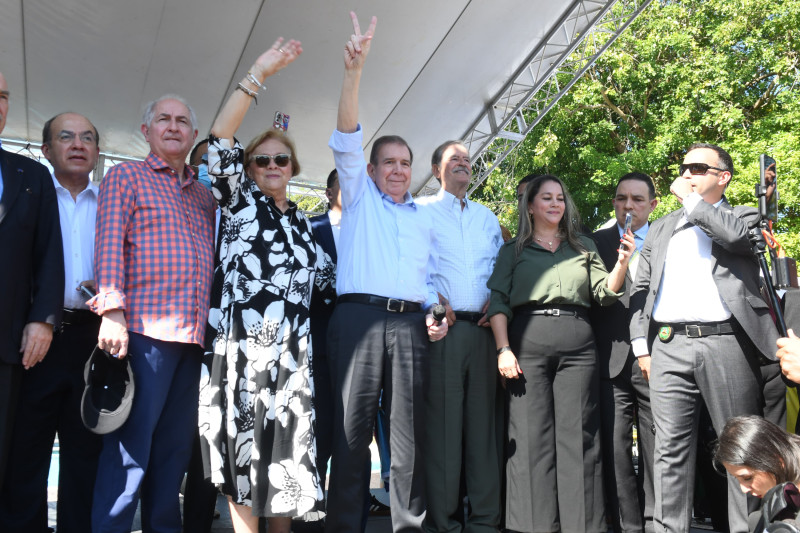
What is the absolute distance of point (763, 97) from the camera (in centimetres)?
1527

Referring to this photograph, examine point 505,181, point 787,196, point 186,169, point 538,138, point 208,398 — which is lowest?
point 208,398

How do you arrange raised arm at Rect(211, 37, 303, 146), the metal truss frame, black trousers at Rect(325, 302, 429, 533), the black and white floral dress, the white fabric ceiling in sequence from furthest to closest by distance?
the metal truss frame, the white fabric ceiling, black trousers at Rect(325, 302, 429, 533), raised arm at Rect(211, 37, 303, 146), the black and white floral dress

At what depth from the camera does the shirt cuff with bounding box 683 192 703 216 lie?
3.43 m

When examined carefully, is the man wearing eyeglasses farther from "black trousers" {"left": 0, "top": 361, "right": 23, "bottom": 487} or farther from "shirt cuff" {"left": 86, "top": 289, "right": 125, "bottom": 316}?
"black trousers" {"left": 0, "top": 361, "right": 23, "bottom": 487}

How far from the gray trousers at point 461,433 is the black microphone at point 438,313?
23 centimetres

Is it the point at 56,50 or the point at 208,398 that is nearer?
the point at 208,398

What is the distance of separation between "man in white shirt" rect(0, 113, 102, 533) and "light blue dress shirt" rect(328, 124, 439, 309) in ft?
3.92

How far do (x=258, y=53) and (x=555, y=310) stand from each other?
15.7ft

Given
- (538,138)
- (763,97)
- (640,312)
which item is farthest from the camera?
(538,138)

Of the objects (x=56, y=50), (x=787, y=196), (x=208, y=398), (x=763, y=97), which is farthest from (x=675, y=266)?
(x=763, y=97)

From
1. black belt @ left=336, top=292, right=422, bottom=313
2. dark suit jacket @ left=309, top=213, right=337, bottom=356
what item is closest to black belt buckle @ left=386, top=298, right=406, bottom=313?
black belt @ left=336, top=292, right=422, bottom=313

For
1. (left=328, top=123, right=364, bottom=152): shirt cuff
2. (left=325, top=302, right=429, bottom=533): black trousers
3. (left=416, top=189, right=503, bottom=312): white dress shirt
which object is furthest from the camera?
(left=416, top=189, right=503, bottom=312): white dress shirt

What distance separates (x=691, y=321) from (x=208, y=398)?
2.37 metres

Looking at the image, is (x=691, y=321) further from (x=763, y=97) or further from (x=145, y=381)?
(x=763, y=97)
